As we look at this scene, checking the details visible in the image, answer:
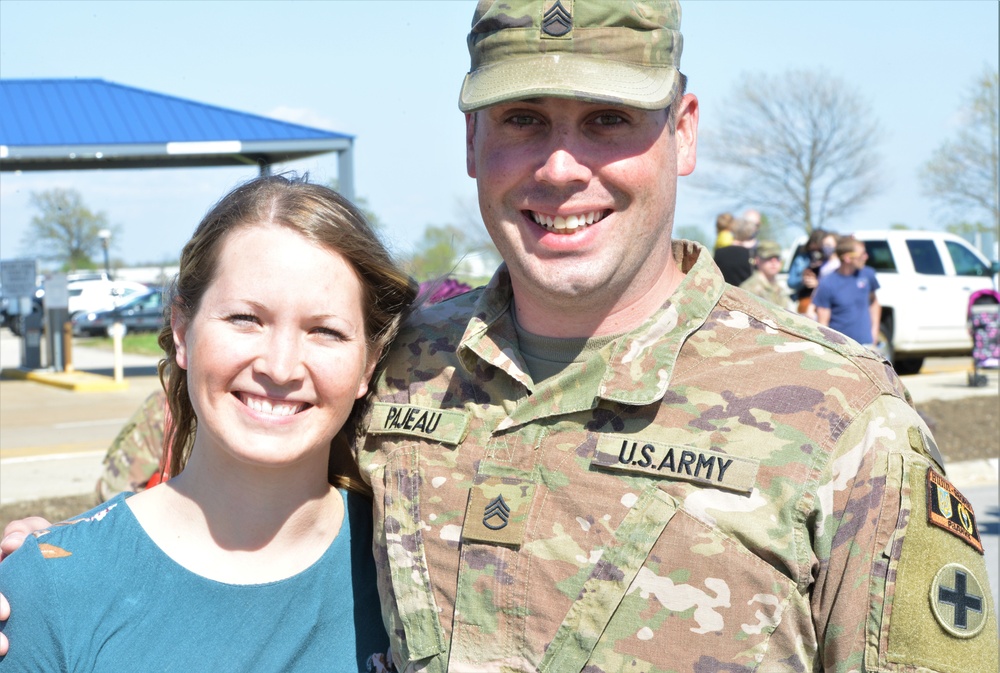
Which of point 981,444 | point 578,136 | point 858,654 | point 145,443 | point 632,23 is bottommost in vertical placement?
point 981,444

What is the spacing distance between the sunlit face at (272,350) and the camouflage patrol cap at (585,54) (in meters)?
0.48

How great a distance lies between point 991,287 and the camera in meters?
14.4

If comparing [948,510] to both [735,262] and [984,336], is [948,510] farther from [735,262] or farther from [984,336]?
[984,336]

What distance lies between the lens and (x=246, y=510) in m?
2.20

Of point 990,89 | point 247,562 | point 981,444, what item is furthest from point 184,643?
point 990,89

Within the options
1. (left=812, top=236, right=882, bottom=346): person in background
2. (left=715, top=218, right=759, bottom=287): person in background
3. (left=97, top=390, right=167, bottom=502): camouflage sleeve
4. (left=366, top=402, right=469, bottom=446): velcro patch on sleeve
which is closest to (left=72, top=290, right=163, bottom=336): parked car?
(left=812, top=236, right=882, bottom=346): person in background

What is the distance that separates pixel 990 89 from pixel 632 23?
33519mm

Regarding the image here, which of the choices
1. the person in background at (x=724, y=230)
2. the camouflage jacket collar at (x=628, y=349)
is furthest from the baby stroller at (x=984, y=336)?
the camouflage jacket collar at (x=628, y=349)

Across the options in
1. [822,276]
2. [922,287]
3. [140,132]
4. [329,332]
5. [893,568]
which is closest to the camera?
[893,568]

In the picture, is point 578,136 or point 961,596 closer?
point 961,596

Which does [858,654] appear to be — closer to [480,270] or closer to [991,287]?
[480,270]

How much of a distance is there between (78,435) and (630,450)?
8668 millimetres

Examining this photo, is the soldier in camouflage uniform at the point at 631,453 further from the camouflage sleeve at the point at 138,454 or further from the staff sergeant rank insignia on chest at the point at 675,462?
the camouflage sleeve at the point at 138,454

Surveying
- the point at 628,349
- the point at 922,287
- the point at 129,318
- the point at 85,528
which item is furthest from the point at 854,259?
the point at 129,318
